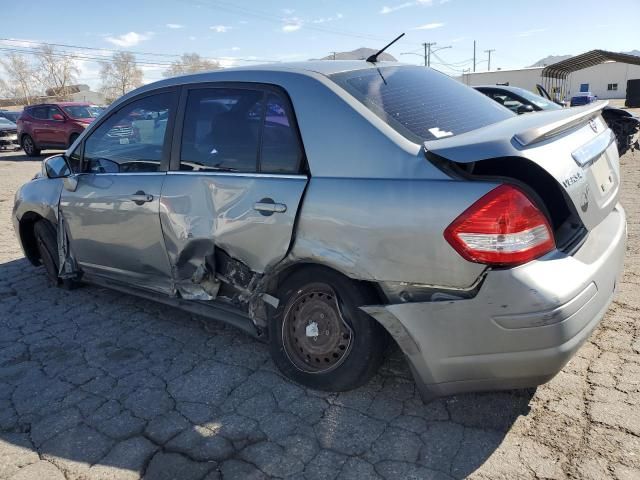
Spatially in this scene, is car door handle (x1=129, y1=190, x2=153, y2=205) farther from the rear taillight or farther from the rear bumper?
the rear taillight

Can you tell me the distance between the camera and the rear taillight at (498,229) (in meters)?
2.04

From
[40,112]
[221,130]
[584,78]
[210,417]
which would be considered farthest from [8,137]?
[584,78]

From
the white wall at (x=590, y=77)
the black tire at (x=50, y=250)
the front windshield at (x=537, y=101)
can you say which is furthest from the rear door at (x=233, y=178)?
the white wall at (x=590, y=77)

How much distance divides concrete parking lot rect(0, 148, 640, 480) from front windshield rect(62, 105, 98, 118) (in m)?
14.8

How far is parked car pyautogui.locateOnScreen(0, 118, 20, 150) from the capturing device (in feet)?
63.5

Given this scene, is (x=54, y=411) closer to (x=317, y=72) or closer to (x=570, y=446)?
(x=317, y=72)

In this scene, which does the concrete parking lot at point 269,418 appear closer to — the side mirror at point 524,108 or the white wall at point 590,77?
the side mirror at point 524,108

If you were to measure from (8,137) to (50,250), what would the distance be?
1812 centimetres

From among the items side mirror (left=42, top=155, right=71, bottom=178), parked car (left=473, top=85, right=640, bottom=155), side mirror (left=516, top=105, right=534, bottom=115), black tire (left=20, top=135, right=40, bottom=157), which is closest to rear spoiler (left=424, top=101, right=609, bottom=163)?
side mirror (left=42, top=155, right=71, bottom=178)

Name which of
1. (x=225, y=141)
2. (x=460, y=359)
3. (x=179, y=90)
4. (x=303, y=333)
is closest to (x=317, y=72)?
(x=225, y=141)

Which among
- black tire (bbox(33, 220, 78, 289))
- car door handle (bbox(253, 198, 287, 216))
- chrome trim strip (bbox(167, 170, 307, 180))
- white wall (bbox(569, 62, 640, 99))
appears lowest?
white wall (bbox(569, 62, 640, 99))

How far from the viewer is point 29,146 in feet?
58.4

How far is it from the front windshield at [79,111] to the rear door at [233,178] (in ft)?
49.7

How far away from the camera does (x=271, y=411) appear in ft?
8.63
